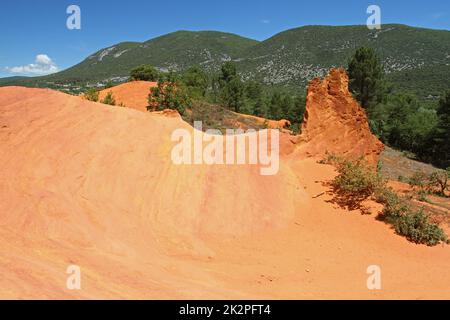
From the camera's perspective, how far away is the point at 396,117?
116 ft

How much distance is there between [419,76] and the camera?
7831cm

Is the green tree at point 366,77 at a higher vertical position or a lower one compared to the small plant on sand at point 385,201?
higher

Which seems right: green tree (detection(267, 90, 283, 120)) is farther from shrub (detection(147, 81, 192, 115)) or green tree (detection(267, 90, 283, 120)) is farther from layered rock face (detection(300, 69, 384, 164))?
layered rock face (detection(300, 69, 384, 164))

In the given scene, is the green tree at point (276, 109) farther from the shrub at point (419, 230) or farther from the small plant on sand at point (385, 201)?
the shrub at point (419, 230)

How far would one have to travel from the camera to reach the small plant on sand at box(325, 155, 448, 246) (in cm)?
759

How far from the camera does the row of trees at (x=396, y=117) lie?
30.5 meters

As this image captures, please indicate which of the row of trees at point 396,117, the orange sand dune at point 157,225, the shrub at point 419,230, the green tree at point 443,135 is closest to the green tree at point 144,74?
the row of trees at point 396,117

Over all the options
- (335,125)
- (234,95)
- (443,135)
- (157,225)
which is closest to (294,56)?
(234,95)

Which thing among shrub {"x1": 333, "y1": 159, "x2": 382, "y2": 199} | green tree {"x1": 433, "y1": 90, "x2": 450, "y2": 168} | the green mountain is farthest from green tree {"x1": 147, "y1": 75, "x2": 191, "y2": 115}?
the green mountain

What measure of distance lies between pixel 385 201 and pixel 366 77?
974 inches

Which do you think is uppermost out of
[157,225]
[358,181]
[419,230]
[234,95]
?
[234,95]

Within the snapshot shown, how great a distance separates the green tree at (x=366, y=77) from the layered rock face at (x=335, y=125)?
69.3 feet

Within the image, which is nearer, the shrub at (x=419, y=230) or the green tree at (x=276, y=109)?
the shrub at (x=419, y=230)

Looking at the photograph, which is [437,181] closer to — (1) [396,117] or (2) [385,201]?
(2) [385,201]
